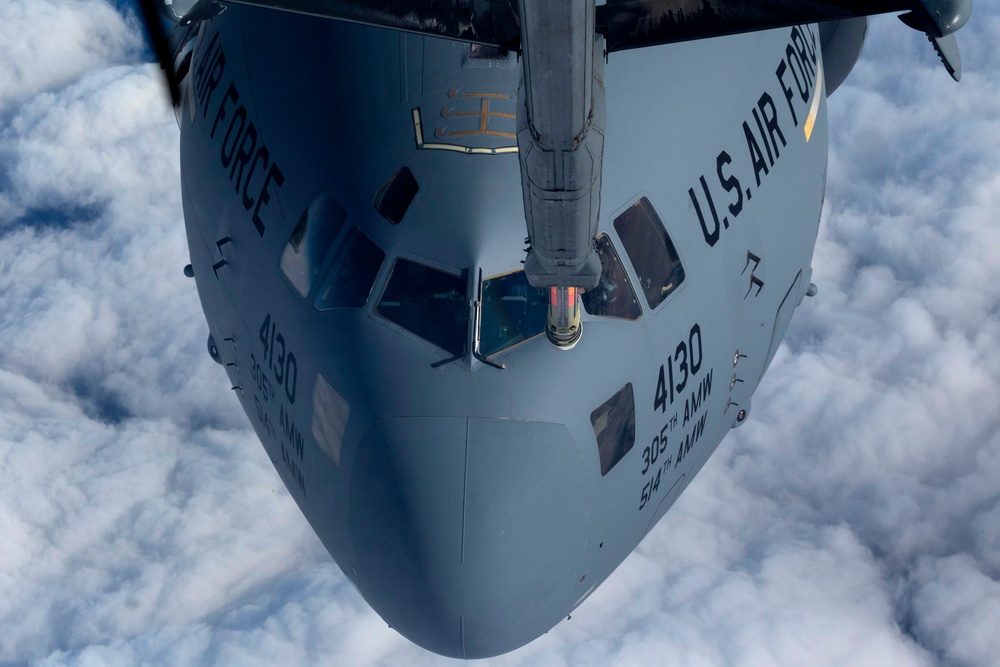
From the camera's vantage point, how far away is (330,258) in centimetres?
1342

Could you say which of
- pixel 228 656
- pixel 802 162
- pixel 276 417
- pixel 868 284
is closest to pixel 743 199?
Answer: pixel 802 162

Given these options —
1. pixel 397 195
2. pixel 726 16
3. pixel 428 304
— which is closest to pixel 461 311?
pixel 428 304

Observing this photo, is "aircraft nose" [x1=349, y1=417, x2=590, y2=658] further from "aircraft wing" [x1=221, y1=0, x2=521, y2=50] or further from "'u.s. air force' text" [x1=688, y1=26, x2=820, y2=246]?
"aircraft wing" [x1=221, y1=0, x2=521, y2=50]

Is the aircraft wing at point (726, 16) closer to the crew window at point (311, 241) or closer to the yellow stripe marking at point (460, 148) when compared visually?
the yellow stripe marking at point (460, 148)

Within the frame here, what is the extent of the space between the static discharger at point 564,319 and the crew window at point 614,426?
978mm

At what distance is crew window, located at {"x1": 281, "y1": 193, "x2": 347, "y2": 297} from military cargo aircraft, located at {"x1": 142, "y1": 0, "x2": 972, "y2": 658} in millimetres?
35

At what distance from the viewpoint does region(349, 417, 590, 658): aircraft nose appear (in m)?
12.4

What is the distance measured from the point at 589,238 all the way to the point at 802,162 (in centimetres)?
877

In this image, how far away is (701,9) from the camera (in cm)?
880

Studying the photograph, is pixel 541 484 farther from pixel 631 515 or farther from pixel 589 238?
pixel 589 238

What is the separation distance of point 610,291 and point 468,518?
10.9ft

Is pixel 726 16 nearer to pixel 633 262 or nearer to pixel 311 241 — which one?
pixel 633 262

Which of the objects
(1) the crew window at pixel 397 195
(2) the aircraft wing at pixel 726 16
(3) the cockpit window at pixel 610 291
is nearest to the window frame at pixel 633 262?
(3) the cockpit window at pixel 610 291

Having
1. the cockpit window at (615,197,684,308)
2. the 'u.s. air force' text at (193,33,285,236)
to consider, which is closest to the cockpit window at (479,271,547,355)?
the cockpit window at (615,197,684,308)
